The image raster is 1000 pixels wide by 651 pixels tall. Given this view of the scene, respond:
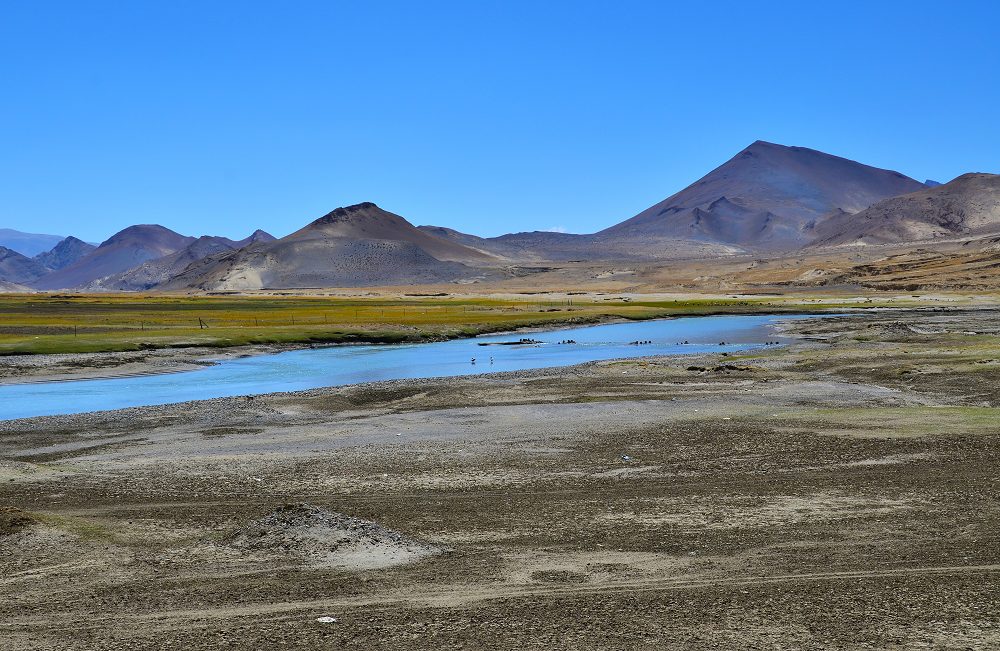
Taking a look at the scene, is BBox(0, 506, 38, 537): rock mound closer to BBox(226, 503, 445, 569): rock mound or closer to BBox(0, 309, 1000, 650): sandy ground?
BBox(0, 309, 1000, 650): sandy ground

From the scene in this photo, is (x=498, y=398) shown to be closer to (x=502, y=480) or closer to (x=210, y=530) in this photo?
(x=502, y=480)

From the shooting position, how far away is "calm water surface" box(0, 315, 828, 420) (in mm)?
39125

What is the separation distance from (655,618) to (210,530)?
24.8 feet

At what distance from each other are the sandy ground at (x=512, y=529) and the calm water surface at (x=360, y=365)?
8294 mm

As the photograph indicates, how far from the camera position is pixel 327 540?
14820 millimetres

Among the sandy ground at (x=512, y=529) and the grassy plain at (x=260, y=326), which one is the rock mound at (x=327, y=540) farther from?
the grassy plain at (x=260, y=326)

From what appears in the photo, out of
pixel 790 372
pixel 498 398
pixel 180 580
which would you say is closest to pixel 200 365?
pixel 498 398

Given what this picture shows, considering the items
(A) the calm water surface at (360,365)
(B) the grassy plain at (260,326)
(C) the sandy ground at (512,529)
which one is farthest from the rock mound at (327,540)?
(B) the grassy plain at (260,326)

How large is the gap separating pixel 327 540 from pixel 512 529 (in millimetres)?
2858

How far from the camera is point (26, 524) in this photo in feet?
51.1

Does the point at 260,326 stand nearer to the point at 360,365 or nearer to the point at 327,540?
the point at 360,365

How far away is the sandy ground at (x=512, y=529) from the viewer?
1157 centimetres

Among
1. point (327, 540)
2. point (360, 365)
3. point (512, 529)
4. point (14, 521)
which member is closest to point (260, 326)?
point (360, 365)

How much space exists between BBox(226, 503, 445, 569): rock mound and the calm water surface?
2185cm
